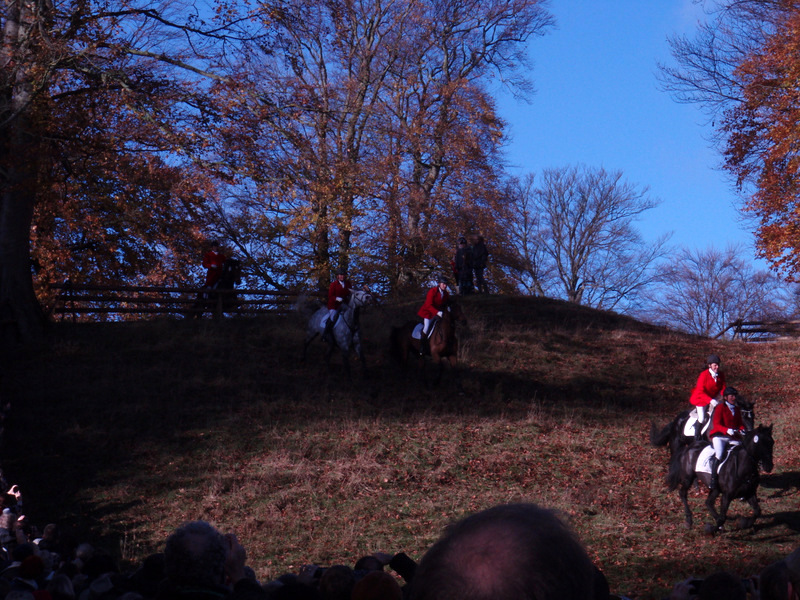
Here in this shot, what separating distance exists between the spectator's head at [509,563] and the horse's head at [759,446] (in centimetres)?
1075

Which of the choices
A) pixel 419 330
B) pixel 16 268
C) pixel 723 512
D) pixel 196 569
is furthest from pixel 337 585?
pixel 16 268

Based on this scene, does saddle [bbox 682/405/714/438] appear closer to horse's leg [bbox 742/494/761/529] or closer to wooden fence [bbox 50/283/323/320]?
horse's leg [bbox 742/494/761/529]

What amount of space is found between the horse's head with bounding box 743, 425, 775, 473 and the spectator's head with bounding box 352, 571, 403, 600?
9922 millimetres

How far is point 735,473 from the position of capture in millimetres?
11336

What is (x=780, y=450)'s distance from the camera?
54.1 feet

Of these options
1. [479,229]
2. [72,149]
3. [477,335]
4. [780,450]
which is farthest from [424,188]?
[780,450]

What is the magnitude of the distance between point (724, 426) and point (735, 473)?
32.2 inches

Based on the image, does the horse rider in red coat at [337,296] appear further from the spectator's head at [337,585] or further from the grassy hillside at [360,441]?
the spectator's head at [337,585]

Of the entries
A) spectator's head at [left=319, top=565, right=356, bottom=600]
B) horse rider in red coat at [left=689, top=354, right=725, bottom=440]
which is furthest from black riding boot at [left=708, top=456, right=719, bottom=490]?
spectator's head at [left=319, top=565, right=356, bottom=600]

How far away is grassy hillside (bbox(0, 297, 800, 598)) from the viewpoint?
11180mm

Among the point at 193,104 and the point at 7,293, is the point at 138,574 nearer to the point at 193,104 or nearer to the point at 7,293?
the point at 193,104

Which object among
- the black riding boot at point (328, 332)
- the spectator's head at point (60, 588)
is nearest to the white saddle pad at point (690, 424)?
the black riding boot at point (328, 332)

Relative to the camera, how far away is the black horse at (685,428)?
12719mm

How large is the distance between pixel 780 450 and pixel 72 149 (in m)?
17.2
